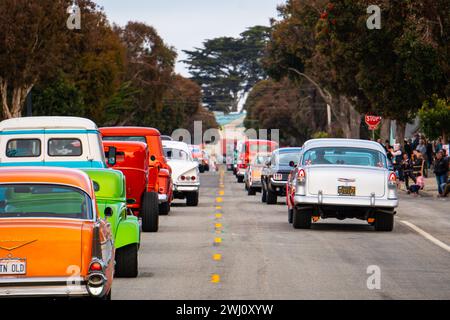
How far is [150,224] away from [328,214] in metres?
3.28

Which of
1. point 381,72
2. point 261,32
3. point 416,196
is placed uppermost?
point 261,32

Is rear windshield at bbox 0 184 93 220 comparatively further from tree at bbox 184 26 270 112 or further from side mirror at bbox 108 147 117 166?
tree at bbox 184 26 270 112

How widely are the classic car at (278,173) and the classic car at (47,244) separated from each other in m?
20.8

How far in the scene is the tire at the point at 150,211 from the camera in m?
23.0

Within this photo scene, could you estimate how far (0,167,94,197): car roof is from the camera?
1273 cm

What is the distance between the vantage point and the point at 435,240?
893 inches

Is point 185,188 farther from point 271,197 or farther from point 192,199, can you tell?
point 271,197

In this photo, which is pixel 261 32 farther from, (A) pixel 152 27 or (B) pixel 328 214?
(B) pixel 328 214

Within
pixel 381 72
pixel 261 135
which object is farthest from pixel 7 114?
pixel 261 135

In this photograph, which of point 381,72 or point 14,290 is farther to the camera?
point 381,72

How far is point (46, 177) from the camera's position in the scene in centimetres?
1285

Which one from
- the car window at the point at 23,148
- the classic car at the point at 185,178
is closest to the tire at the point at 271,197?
the classic car at the point at 185,178

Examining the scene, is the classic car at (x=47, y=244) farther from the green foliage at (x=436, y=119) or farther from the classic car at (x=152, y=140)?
the green foliage at (x=436, y=119)

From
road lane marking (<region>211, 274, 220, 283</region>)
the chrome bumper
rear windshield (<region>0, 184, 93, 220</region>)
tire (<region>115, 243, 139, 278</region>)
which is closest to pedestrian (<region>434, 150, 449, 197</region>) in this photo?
the chrome bumper
